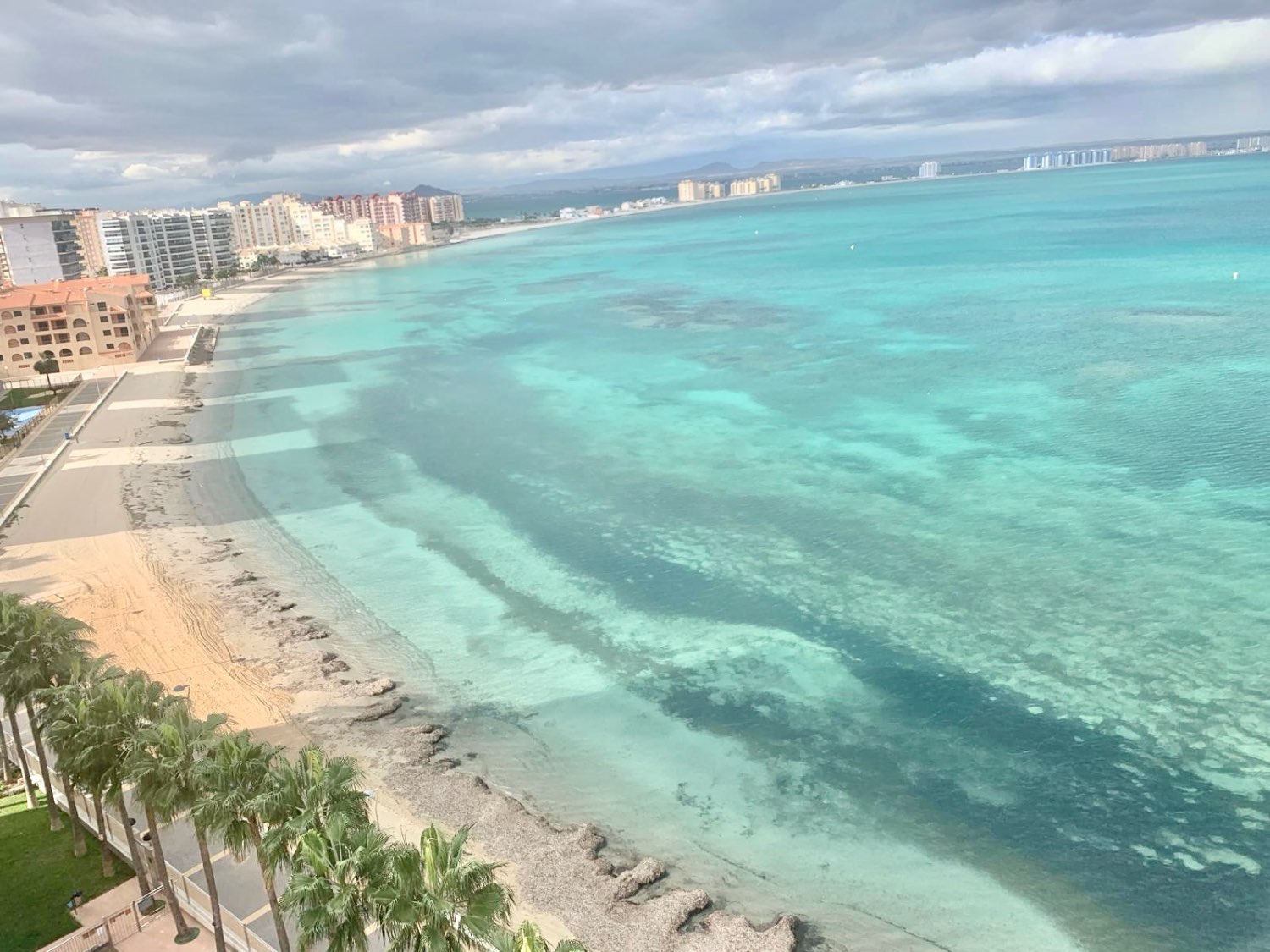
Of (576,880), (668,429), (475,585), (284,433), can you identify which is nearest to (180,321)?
(284,433)

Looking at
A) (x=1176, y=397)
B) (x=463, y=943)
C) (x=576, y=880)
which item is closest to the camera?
(x=463, y=943)

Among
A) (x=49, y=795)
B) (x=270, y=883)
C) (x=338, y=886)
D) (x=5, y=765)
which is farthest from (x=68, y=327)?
(x=338, y=886)

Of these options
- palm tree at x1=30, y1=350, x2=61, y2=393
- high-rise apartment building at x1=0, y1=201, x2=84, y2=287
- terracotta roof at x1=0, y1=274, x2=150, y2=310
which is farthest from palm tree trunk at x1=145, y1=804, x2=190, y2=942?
high-rise apartment building at x1=0, y1=201, x2=84, y2=287

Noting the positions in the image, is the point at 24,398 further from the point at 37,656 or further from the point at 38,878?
the point at 38,878

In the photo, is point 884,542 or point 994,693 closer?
point 994,693

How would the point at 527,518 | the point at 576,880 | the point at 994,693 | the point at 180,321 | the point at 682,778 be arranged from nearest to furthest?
the point at 576,880 → the point at 682,778 → the point at 994,693 → the point at 527,518 → the point at 180,321

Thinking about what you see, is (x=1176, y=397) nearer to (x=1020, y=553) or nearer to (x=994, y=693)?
(x=1020, y=553)

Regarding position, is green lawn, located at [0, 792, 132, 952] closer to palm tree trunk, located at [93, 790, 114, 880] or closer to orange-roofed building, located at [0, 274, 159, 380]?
palm tree trunk, located at [93, 790, 114, 880]
